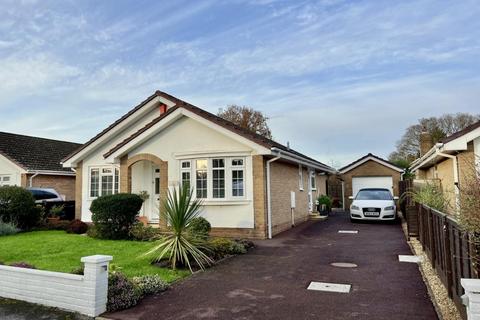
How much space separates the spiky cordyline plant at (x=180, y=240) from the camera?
28.6 ft

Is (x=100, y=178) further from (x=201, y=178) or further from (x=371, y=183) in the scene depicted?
(x=371, y=183)

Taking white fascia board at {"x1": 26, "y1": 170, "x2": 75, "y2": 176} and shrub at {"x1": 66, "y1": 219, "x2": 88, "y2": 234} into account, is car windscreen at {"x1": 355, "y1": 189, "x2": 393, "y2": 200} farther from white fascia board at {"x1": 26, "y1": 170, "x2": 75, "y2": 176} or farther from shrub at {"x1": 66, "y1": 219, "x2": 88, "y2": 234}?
white fascia board at {"x1": 26, "y1": 170, "x2": 75, "y2": 176}

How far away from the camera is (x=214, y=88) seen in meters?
19.0

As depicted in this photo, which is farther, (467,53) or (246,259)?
(467,53)

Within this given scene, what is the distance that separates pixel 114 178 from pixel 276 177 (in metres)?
8.12

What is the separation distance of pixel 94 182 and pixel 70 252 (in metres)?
8.08

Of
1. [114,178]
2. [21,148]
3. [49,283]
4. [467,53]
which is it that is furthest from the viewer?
[21,148]

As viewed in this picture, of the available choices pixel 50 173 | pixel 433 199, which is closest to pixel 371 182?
pixel 433 199

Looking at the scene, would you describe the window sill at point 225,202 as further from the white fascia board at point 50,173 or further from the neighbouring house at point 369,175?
the neighbouring house at point 369,175

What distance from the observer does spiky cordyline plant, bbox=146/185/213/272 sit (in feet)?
28.6

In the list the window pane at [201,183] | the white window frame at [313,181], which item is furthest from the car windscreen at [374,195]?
the window pane at [201,183]

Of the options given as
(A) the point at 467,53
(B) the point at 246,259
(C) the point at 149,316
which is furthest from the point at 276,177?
(C) the point at 149,316

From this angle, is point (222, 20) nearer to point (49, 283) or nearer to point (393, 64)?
point (393, 64)

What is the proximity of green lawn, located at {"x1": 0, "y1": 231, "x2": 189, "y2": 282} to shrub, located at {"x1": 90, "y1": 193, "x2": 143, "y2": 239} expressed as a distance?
0.48 meters
